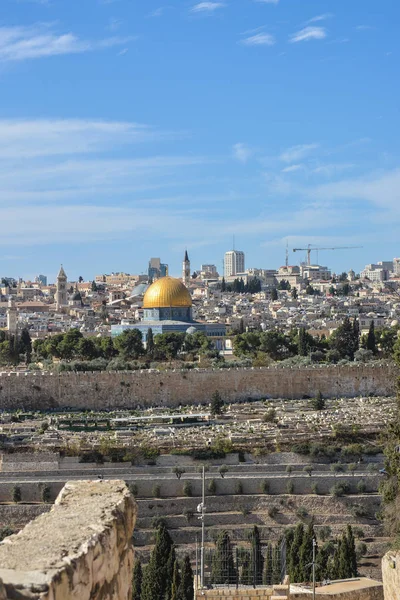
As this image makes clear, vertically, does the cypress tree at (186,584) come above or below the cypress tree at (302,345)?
below

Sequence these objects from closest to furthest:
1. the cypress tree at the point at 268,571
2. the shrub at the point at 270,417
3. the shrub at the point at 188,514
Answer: the cypress tree at the point at 268,571
the shrub at the point at 188,514
the shrub at the point at 270,417

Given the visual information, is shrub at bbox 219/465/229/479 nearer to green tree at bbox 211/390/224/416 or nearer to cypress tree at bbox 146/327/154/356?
green tree at bbox 211/390/224/416

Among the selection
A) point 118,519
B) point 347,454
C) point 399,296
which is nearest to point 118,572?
point 118,519

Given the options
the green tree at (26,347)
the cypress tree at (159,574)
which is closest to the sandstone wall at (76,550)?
the cypress tree at (159,574)

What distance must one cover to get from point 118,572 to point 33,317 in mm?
73645

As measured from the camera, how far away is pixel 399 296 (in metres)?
104

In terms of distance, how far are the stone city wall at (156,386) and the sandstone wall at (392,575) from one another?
101 ft

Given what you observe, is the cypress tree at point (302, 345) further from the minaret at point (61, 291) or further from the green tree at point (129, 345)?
the minaret at point (61, 291)

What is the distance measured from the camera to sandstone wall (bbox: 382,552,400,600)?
668 cm

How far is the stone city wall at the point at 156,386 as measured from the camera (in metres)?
37.9

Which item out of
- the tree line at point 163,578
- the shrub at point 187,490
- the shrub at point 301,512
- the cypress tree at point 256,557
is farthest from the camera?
the shrub at point 187,490

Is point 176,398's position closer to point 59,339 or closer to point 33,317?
point 59,339

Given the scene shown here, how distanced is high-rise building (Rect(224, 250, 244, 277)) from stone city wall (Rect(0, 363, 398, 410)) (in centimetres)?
11730

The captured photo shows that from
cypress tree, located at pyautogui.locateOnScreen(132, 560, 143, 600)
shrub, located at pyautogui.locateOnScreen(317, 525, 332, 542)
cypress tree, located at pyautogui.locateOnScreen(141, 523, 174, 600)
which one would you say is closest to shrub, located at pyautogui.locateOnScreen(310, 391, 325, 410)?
shrub, located at pyautogui.locateOnScreen(317, 525, 332, 542)
